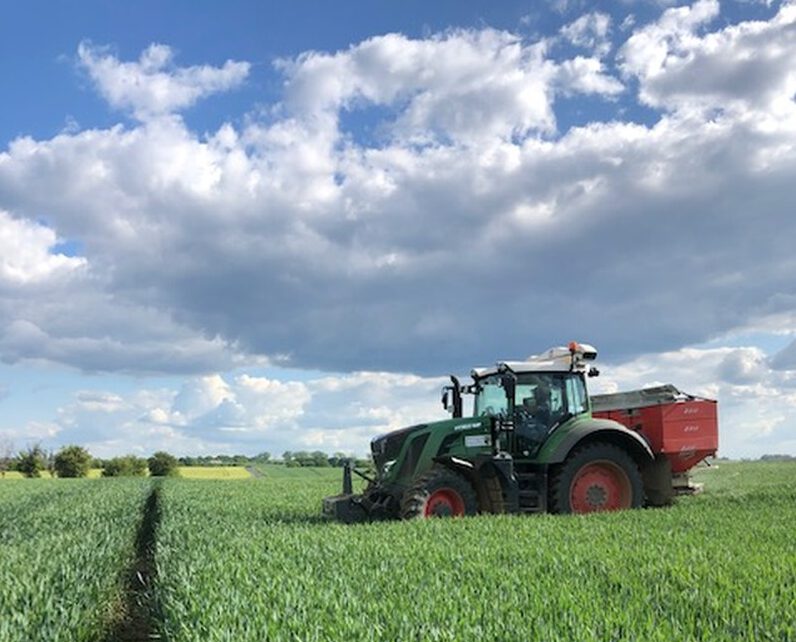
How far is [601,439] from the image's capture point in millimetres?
13727

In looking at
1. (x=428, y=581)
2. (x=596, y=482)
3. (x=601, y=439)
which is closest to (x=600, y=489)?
(x=596, y=482)

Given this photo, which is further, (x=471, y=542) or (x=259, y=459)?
(x=259, y=459)

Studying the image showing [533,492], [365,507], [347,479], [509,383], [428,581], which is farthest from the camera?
[347,479]

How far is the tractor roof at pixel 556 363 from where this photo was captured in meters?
13.6

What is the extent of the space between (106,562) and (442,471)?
5293 millimetres

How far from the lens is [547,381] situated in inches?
539

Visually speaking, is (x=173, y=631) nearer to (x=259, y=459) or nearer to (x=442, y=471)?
(x=442, y=471)

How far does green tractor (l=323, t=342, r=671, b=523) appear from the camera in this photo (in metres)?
12.9

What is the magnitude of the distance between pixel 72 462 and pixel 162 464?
8.31 m

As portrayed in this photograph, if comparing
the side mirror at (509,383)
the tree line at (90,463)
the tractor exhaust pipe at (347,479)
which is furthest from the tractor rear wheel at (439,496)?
the tree line at (90,463)

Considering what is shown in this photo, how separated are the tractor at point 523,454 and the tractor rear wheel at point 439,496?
2 centimetres

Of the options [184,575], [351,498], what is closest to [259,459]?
[351,498]

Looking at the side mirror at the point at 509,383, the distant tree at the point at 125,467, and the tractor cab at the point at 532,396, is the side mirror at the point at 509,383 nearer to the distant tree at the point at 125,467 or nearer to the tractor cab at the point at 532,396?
the tractor cab at the point at 532,396

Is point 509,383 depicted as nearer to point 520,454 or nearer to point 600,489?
point 520,454
